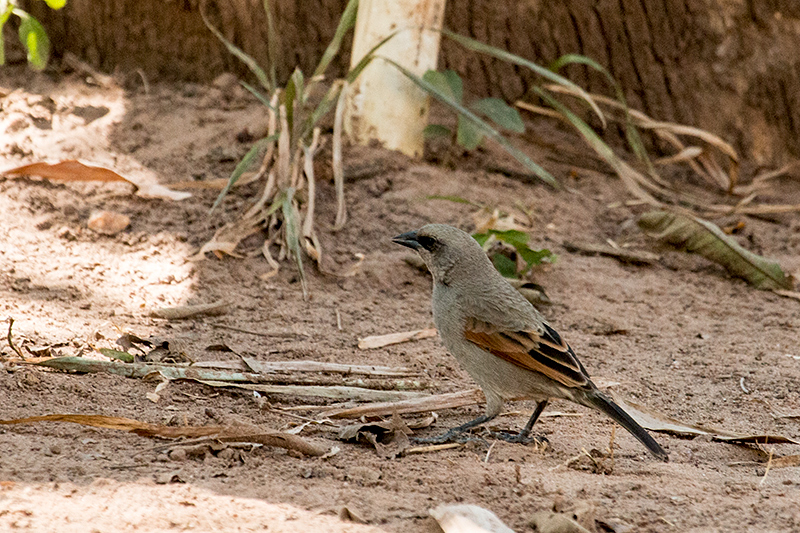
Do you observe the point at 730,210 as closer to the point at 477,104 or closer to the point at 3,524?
the point at 477,104

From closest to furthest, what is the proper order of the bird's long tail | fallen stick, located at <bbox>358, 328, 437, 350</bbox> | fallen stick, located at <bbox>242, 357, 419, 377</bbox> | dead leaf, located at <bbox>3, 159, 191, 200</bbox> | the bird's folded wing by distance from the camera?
the bird's long tail
the bird's folded wing
fallen stick, located at <bbox>242, 357, 419, 377</bbox>
fallen stick, located at <bbox>358, 328, 437, 350</bbox>
dead leaf, located at <bbox>3, 159, 191, 200</bbox>

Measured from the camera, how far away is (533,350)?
3.68 metres

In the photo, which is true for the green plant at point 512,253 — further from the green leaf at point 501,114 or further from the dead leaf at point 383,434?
the dead leaf at point 383,434

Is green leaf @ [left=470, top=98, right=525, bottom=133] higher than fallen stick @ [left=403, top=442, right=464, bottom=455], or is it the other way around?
green leaf @ [left=470, top=98, right=525, bottom=133]

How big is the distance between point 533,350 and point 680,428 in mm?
707

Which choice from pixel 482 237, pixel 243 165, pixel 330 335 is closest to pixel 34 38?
pixel 243 165

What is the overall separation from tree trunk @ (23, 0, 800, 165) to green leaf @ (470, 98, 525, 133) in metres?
0.90

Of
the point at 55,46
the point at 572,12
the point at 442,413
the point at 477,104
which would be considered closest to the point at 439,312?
the point at 442,413

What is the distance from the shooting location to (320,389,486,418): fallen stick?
12.1 ft

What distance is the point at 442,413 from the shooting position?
13.0ft

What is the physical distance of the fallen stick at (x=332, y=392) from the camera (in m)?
3.80

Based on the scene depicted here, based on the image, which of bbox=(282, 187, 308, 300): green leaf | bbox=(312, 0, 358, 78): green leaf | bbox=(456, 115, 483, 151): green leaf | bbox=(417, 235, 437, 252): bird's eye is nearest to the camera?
bbox=(417, 235, 437, 252): bird's eye

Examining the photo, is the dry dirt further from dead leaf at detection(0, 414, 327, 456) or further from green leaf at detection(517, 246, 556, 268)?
green leaf at detection(517, 246, 556, 268)

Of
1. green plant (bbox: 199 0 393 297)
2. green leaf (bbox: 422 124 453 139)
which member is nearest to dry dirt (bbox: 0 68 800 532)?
green plant (bbox: 199 0 393 297)
